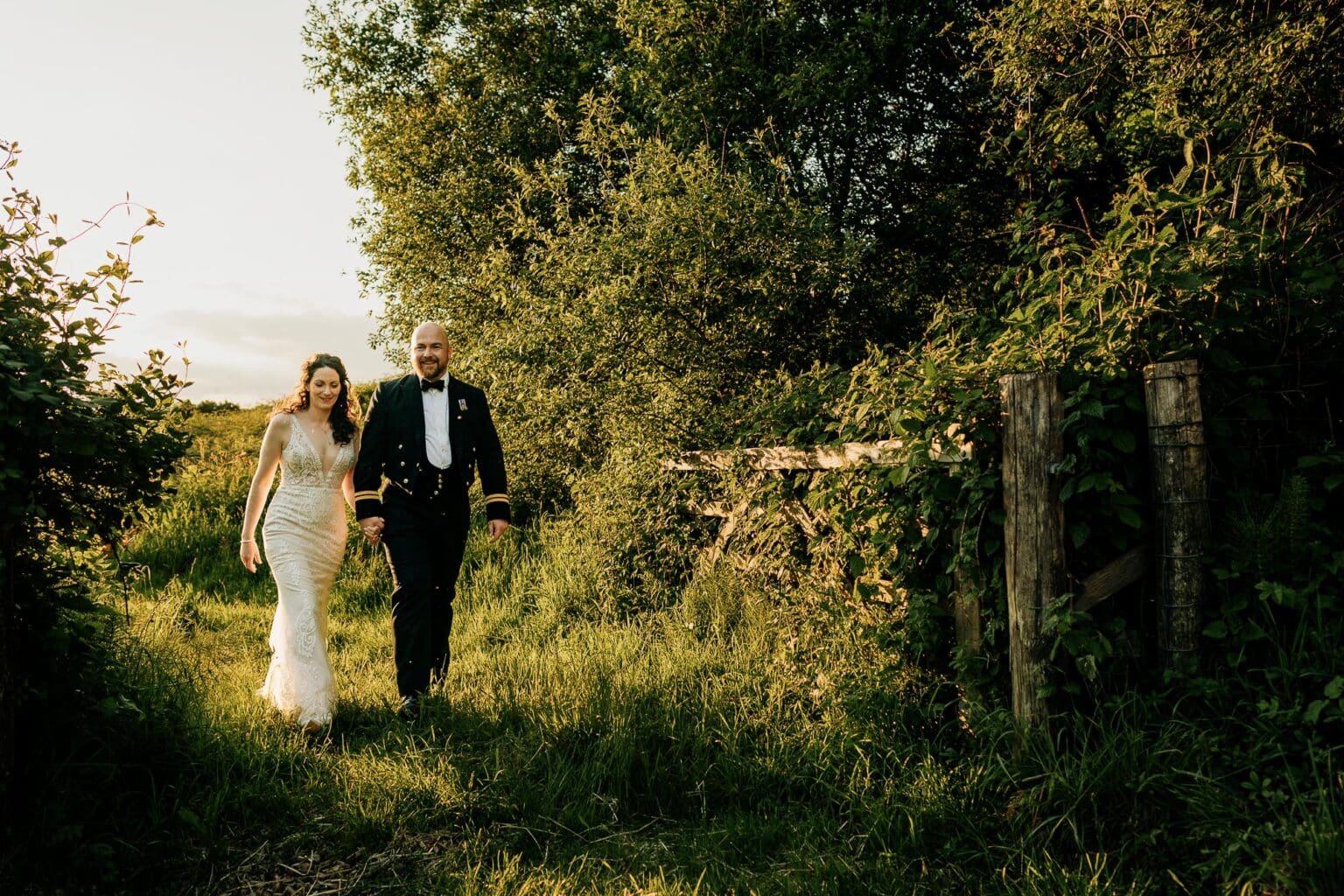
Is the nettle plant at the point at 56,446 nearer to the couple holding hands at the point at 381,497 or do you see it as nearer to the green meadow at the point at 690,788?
the green meadow at the point at 690,788

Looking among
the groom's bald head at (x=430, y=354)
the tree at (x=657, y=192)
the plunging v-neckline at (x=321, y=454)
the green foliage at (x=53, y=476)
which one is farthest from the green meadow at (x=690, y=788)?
the tree at (x=657, y=192)

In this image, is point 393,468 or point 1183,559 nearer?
point 1183,559

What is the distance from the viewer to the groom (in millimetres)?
5633

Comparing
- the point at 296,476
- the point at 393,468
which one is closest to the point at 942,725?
the point at 393,468

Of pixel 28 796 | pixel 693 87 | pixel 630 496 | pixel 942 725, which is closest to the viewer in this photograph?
pixel 28 796

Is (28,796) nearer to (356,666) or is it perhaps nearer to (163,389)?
(163,389)

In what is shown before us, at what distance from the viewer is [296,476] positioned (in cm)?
581

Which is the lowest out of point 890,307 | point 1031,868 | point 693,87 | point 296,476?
point 1031,868

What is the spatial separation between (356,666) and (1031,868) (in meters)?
5.17

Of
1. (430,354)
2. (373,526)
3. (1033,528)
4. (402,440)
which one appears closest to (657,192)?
(430,354)

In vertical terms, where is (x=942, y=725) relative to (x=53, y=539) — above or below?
below

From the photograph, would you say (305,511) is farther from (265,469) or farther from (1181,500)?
(1181,500)

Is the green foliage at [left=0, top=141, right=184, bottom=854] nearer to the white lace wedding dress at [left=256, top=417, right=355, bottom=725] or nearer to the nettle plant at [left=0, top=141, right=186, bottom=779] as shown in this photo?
the nettle plant at [left=0, top=141, right=186, bottom=779]

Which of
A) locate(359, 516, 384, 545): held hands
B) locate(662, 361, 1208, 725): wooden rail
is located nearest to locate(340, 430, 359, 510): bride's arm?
locate(359, 516, 384, 545): held hands
